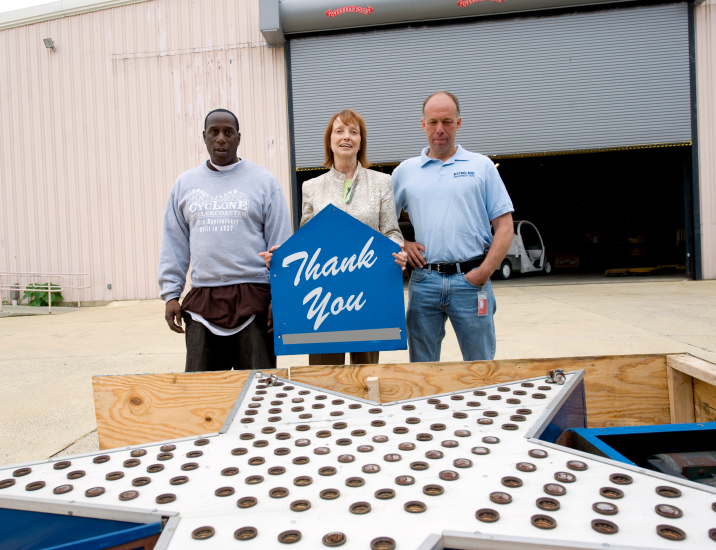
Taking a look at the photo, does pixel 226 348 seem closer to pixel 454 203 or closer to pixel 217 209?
pixel 217 209

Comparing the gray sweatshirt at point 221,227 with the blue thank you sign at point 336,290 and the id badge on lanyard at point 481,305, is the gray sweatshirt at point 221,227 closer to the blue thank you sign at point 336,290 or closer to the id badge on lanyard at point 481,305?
the blue thank you sign at point 336,290

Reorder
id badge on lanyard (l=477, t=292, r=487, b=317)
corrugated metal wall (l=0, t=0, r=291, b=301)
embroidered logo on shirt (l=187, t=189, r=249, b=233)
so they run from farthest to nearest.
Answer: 1. corrugated metal wall (l=0, t=0, r=291, b=301)
2. id badge on lanyard (l=477, t=292, r=487, b=317)
3. embroidered logo on shirt (l=187, t=189, r=249, b=233)

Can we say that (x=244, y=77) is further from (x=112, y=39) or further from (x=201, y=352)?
(x=201, y=352)

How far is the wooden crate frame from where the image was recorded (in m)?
1.86

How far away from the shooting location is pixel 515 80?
1006 centimetres

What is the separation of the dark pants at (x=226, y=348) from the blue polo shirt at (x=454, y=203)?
83 cm

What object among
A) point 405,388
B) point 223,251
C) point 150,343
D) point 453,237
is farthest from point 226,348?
point 150,343

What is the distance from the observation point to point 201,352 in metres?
2.16

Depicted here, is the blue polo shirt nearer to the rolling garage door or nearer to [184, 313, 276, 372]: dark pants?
[184, 313, 276, 372]: dark pants

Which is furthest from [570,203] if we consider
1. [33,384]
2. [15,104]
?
[33,384]

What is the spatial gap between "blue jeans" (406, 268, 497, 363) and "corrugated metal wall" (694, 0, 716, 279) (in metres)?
9.95

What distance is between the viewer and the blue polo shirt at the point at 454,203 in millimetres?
2275

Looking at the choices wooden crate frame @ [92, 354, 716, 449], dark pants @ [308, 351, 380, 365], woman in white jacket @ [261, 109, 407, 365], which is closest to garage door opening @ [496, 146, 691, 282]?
woman in white jacket @ [261, 109, 407, 365]

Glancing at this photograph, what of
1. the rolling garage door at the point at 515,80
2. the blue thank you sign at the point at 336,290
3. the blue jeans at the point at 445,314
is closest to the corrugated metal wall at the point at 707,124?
the rolling garage door at the point at 515,80
